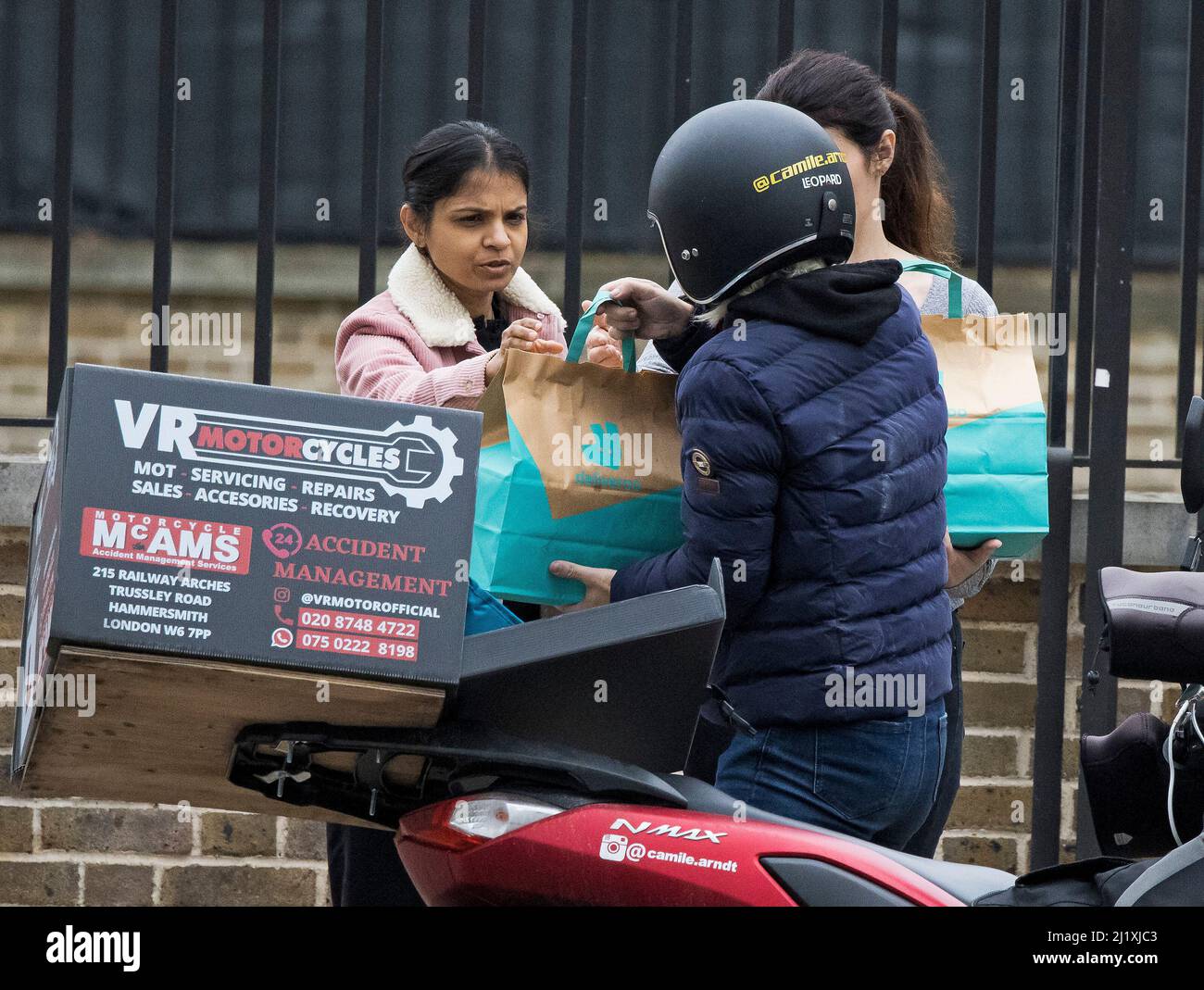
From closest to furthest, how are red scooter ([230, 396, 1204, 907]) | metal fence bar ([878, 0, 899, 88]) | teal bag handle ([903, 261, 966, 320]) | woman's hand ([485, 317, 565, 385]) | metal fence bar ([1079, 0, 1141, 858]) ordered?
1. red scooter ([230, 396, 1204, 907])
2. woman's hand ([485, 317, 565, 385])
3. teal bag handle ([903, 261, 966, 320])
4. metal fence bar ([1079, 0, 1141, 858])
5. metal fence bar ([878, 0, 899, 88])

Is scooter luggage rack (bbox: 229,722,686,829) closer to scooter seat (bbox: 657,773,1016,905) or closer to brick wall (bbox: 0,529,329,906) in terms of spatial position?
scooter seat (bbox: 657,773,1016,905)

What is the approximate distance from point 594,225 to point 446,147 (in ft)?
3.53

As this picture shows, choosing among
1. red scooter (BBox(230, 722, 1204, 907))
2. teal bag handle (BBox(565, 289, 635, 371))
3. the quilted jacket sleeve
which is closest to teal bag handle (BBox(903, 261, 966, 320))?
teal bag handle (BBox(565, 289, 635, 371))

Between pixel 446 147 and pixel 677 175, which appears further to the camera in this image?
pixel 446 147

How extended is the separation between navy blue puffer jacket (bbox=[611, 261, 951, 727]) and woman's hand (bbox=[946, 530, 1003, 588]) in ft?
1.28

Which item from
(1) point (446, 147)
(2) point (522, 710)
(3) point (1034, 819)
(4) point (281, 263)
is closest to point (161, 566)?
(2) point (522, 710)

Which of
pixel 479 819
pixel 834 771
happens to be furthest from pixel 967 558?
pixel 479 819

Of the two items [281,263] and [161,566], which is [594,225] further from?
[281,263]

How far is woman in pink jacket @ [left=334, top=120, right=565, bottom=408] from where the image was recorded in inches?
108

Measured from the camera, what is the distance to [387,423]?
5.75ft

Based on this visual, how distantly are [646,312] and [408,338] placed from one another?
61 centimetres

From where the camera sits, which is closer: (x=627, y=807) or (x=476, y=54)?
(x=627, y=807)

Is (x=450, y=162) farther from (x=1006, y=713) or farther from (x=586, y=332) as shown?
(x=1006, y=713)

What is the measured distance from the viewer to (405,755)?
188cm
